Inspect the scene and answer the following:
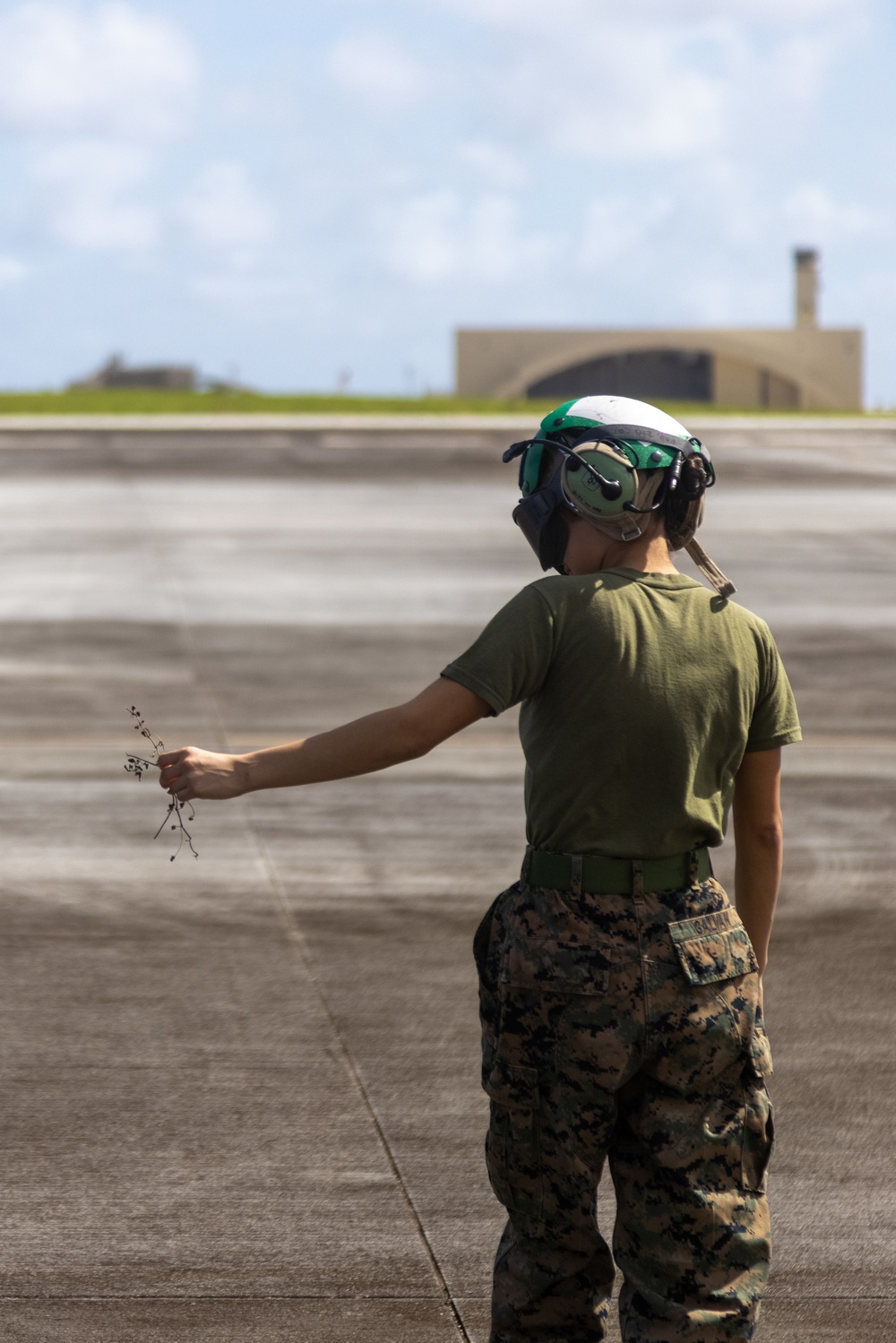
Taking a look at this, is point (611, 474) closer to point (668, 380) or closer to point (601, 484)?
point (601, 484)

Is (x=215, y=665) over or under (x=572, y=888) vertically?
under

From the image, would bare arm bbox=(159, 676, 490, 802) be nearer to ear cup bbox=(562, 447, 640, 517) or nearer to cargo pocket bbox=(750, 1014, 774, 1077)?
ear cup bbox=(562, 447, 640, 517)

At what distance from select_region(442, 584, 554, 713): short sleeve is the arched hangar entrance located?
84.4 m

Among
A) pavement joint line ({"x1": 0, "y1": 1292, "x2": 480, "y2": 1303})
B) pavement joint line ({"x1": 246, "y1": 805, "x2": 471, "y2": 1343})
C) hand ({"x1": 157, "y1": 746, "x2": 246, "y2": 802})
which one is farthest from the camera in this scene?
pavement joint line ({"x1": 246, "y1": 805, "x2": 471, "y2": 1343})

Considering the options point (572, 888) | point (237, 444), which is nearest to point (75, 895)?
point (572, 888)

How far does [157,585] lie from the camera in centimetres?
2000

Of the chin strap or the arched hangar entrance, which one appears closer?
the chin strap

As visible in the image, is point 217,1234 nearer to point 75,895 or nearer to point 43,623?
point 75,895

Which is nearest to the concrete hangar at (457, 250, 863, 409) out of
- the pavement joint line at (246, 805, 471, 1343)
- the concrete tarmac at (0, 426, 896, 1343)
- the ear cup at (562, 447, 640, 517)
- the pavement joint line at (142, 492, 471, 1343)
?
the concrete tarmac at (0, 426, 896, 1343)

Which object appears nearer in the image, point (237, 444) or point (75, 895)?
point (75, 895)

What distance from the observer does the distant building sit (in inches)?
3056

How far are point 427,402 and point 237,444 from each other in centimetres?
2264

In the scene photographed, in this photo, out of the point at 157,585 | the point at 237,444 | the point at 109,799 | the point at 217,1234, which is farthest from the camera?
the point at 237,444

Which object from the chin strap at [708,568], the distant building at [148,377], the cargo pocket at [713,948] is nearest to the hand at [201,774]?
the cargo pocket at [713,948]
